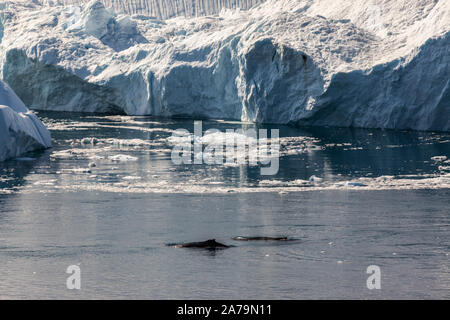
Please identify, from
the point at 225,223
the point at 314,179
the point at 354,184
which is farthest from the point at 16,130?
the point at 225,223

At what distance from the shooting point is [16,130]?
19.8 meters

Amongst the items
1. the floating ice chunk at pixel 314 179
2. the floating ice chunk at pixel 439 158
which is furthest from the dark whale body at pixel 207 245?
the floating ice chunk at pixel 439 158

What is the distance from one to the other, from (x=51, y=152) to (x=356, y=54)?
11357 mm

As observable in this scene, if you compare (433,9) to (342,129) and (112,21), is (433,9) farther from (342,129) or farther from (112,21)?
(112,21)

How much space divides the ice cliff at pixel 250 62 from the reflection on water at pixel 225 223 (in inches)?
200

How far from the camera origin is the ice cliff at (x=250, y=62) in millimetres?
25891

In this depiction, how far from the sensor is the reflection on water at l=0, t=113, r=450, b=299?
9.66m

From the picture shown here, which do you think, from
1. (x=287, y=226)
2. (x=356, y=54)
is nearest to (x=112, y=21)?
(x=356, y=54)

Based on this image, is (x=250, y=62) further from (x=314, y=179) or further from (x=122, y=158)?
(x=314, y=179)

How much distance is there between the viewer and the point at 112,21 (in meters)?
35.5

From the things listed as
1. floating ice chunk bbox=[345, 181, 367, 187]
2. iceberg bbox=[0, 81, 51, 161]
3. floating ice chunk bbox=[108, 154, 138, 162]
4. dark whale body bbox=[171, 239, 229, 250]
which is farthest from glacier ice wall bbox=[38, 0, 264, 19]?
dark whale body bbox=[171, 239, 229, 250]

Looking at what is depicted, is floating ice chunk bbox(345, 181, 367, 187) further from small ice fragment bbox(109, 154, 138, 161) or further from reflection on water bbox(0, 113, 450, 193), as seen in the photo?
small ice fragment bbox(109, 154, 138, 161)

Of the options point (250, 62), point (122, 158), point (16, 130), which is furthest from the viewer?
point (250, 62)

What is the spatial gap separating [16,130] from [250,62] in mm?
10451
